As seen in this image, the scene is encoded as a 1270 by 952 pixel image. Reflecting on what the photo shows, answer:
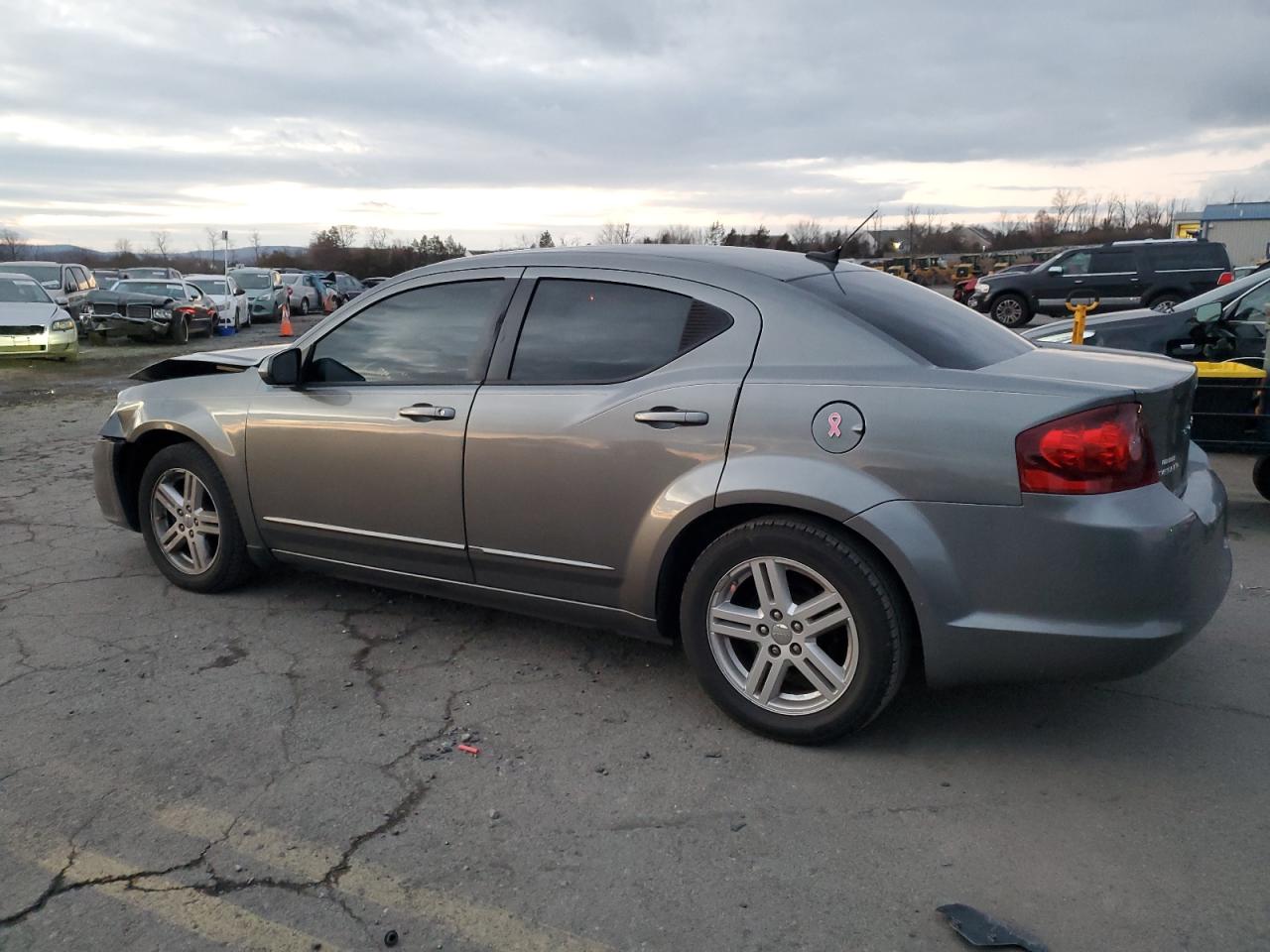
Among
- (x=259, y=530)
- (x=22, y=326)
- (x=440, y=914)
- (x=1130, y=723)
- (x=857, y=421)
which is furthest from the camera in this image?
(x=22, y=326)

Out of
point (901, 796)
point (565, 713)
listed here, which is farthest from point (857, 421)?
point (565, 713)

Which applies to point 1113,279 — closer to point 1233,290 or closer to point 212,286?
point 1233,290

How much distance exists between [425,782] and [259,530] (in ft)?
6.43

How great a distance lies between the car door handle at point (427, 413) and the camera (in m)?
4.02

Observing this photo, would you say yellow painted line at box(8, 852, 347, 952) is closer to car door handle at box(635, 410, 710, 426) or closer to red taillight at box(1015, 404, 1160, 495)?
car door handle at box(635, 410, 710, 426)

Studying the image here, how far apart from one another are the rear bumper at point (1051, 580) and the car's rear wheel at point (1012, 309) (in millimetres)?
20985

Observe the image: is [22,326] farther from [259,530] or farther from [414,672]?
[414,672]

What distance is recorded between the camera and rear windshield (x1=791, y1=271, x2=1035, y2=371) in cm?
339

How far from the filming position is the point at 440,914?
2568mm

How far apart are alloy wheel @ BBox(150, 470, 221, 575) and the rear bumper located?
3.28 metres

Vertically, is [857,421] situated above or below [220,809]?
above

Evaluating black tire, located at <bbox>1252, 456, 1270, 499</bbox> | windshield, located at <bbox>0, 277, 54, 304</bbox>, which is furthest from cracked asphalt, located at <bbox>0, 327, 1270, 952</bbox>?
windshield, located at <bbox>0, 277, 54, 304</bbox>

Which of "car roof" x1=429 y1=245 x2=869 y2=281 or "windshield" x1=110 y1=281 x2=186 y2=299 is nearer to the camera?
"car roof" x1=429 y1=245 x2=869 y2=281

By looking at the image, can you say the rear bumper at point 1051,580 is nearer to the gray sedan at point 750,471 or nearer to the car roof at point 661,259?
the gray sedan at point 750,471
